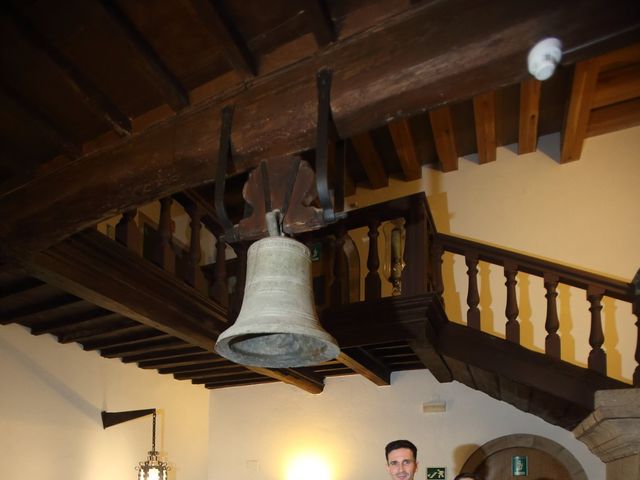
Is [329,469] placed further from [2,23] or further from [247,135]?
[2,23]

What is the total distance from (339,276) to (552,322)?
61.8 inches

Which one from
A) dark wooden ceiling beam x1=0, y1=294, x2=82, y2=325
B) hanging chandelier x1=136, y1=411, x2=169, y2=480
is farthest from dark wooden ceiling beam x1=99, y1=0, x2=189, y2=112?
hanging chandelier x1=136, y1=411, x2=169, y2=480

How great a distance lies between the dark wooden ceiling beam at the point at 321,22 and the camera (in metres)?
1.93

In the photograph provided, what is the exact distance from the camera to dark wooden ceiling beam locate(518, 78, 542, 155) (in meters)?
5.15

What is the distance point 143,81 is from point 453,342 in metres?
3.01

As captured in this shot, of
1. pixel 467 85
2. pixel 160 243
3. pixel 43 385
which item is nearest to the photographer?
pixel 467 85

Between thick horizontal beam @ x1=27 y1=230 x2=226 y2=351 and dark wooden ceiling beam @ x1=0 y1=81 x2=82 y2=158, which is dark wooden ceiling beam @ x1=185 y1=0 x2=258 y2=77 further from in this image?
thick horizontal beam @ x1=27 y1=230 x2=226 y2=351

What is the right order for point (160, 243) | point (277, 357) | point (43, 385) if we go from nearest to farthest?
point (277, 357) < point (160, 243) < point (43, 385)

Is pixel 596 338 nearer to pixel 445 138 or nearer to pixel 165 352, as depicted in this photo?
pixel 445 138

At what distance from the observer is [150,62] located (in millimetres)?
2211

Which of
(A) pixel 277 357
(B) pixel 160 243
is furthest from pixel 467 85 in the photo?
(B) pixel 160 243

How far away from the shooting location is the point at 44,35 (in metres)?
2.19

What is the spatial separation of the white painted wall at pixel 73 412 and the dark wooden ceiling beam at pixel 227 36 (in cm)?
354

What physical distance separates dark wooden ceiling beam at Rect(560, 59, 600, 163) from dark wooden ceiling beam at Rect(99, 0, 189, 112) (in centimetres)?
350
